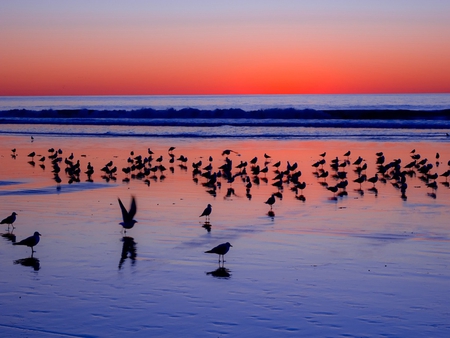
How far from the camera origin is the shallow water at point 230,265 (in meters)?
7.91

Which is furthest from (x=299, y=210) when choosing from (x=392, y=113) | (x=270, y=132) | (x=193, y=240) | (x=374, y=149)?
(x=392, y=113)

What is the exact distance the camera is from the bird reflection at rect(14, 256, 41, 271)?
10500mm

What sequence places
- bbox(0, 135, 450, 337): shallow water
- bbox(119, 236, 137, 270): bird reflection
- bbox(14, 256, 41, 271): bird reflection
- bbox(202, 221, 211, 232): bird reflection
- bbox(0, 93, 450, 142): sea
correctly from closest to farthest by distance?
bbox(0, 135, 450, 337): shallow water
bbox(14, 256, 41, 271): bird reflection
bbox(119, 236, 137, 270): bird reflection
bbox(202, 221, 211, 232): bird reflection
bbox(0, 93, 450, 142): sea

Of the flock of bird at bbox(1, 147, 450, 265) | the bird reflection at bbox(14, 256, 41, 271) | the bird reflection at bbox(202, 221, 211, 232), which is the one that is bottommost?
the bird reflection at bbox(14, 256, 41, 271)

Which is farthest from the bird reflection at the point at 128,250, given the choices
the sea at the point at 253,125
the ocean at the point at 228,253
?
the sea at the point at 253,125

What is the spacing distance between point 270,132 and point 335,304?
1499 inches

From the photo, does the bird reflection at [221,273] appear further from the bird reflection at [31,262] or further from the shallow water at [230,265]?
the bird reflection at [31,262]

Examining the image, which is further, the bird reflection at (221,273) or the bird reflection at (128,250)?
the bird reflection at (128,250)

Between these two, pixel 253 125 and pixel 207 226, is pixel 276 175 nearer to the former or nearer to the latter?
pixel 207 226

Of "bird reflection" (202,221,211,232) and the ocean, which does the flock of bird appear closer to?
the ocean

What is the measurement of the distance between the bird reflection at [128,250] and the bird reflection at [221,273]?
1.43m

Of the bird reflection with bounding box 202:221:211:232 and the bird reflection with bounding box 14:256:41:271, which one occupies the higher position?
the bird reflection with bounding box 202:221:211:232

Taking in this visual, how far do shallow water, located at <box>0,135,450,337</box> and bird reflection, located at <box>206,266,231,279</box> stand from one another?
0.03 metres

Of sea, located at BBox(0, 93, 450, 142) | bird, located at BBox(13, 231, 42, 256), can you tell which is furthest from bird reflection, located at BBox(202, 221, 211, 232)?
sea, located at BBox(0, 93, 450, 142)
